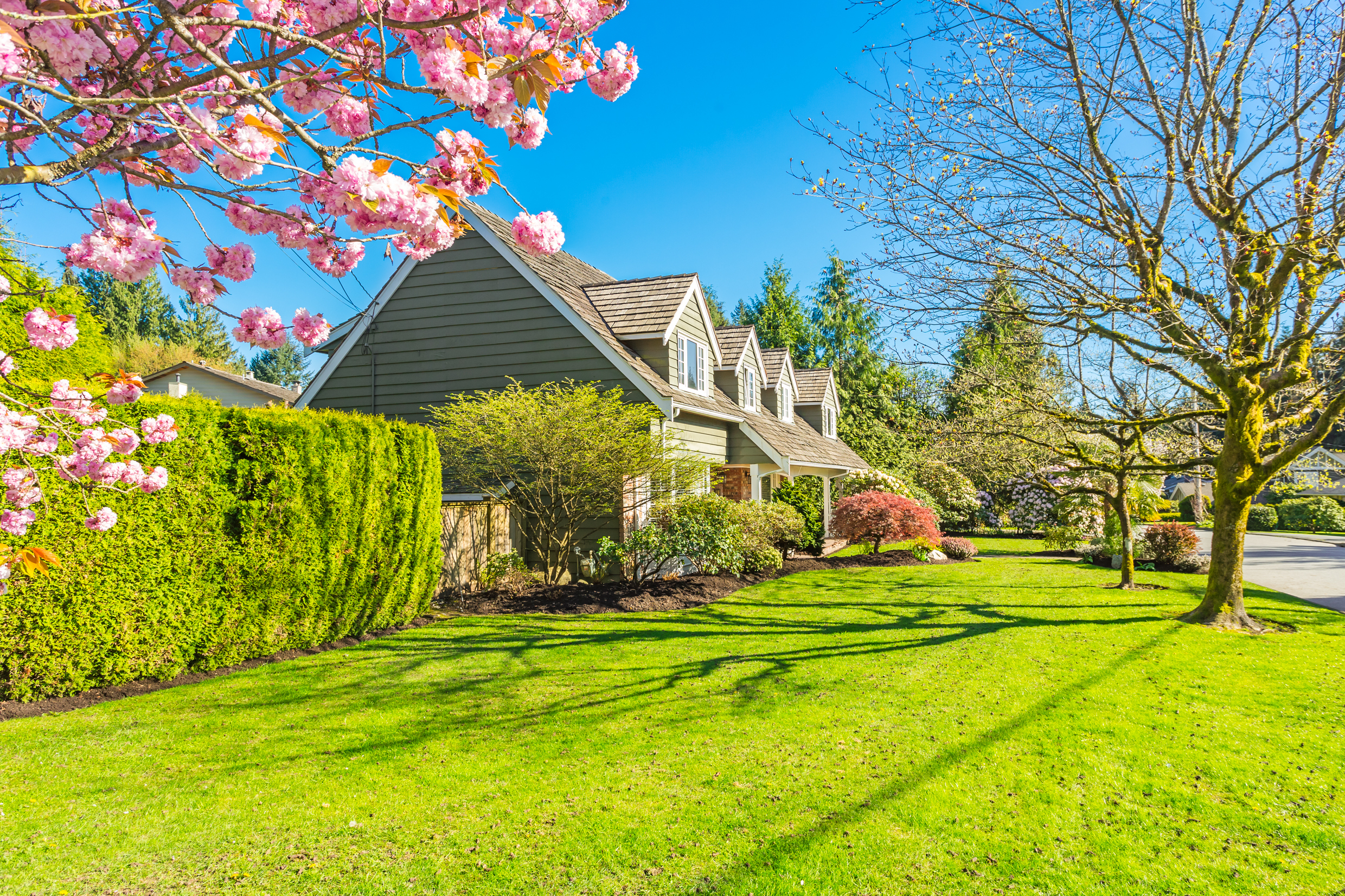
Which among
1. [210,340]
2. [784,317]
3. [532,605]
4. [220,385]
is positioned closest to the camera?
[532,605]

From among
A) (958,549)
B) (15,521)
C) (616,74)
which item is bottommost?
(958,549)

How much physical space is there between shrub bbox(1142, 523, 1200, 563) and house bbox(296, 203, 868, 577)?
9.40 meters

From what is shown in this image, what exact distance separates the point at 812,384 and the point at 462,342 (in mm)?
16978

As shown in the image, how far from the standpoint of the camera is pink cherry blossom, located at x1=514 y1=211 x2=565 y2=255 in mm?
3631

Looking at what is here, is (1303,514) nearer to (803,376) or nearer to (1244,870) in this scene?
(803,376)

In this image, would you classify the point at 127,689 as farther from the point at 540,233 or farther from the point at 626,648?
the point at 540,233

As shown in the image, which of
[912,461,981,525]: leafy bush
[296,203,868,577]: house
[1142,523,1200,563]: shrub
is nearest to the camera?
[296,203,868,577]: house

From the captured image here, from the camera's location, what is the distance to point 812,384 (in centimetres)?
2884

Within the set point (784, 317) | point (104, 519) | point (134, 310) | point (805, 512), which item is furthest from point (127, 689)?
point (134, 310)

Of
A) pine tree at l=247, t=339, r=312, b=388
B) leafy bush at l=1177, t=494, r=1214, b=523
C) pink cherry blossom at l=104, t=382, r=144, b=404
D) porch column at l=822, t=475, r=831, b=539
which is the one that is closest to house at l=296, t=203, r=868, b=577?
porch column at l=822, t=475, r=831, b=539

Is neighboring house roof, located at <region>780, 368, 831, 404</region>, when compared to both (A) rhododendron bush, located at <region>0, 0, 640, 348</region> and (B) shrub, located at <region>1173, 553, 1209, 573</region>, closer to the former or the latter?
(B) shrub, located at <region>1173, 553, 1209, 573</region>

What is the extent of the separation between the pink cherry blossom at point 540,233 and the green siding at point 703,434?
10.7 m

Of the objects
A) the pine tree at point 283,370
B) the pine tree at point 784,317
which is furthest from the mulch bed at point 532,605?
the pine tree at point 283,370

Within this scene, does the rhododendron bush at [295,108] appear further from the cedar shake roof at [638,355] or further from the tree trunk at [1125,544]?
the tree trunk at [1125,544]
